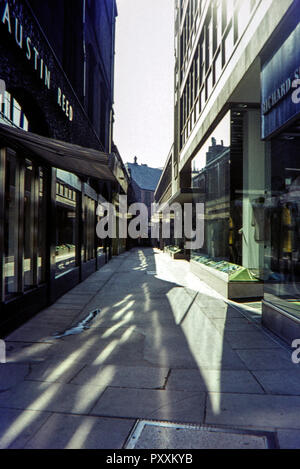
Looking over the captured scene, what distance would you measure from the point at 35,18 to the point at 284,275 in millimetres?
8238

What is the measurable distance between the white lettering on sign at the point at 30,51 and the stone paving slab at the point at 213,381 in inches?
249

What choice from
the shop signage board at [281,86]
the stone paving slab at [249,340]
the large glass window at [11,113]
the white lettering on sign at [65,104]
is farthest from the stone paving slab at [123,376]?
the white lettering on sign at [65,104]

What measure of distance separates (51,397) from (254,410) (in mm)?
2119

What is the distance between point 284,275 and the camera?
26.3ft

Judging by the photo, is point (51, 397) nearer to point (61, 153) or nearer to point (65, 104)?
point (61, 153)

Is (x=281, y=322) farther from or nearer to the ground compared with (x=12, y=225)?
nearer to the ground

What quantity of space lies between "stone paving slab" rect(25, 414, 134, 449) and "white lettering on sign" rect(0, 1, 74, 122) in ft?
20.4

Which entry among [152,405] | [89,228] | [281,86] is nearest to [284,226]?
[281,86]

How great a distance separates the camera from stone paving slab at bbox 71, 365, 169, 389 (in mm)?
3877

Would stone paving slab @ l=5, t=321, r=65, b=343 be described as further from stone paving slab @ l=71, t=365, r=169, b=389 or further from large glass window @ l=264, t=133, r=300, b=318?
large glass window @ l=264, t=133, r=300, b=318

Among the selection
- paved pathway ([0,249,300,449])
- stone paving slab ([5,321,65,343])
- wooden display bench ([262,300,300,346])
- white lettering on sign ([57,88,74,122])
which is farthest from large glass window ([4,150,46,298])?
wooden display bench ([262,300,300,346])

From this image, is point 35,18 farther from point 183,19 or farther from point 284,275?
point 183,19

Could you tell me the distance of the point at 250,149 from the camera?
1070 cm
